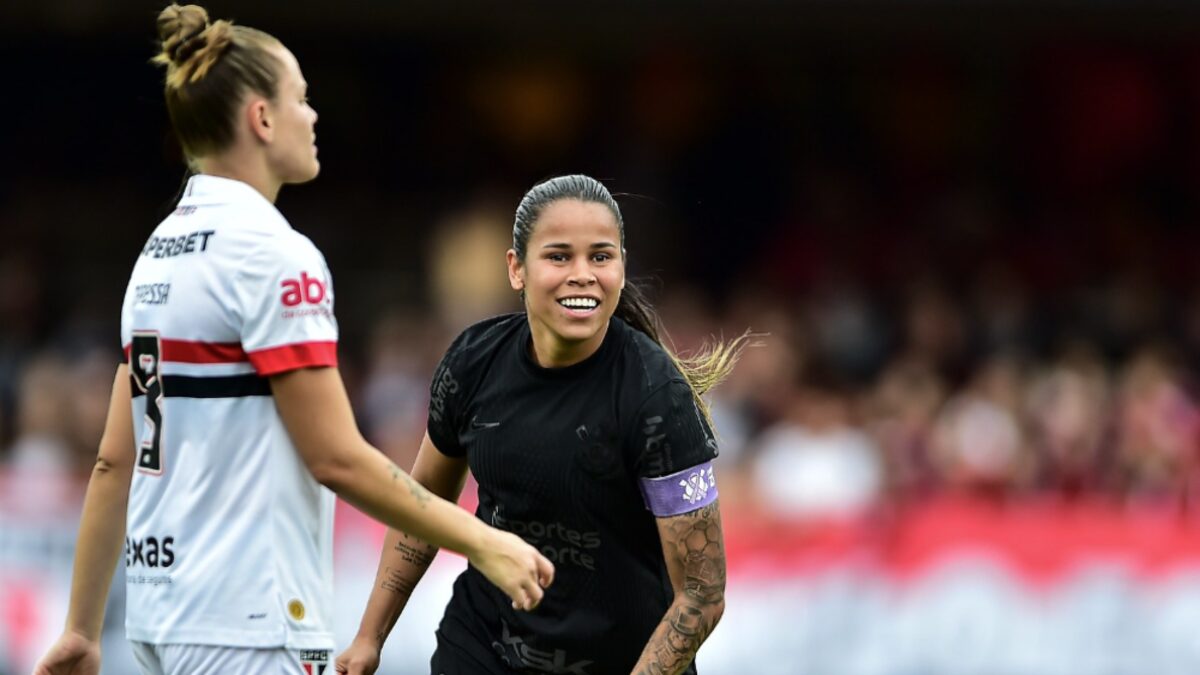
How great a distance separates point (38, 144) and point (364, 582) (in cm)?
782

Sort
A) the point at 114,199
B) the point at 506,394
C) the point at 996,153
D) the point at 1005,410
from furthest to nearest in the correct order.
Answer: the point at 996,153, the point at 114,199, the point at 1005,410, the point at 506,394

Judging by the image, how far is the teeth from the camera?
480 centimetres

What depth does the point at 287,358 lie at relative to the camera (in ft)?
13.5

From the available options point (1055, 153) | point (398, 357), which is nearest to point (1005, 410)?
point (398, 357)

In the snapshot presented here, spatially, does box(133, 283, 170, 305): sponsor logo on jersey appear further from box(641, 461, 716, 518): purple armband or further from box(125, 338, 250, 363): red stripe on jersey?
box(641, 461, 716, 518): purple armband

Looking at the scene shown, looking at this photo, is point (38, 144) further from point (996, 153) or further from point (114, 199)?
point (996, 153)

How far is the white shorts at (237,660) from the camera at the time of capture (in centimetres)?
419

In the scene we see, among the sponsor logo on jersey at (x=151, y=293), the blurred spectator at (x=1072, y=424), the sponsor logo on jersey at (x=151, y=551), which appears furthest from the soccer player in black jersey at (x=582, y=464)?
the blurred spectator at (x=1072, y=424)

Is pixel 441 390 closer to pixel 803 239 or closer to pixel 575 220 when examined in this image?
pixel 575 220

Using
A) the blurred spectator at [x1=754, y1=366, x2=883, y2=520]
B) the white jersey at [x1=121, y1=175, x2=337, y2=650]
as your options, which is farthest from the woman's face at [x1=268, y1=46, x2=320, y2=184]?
the blurred spectator at [x1=754, y1=366, x2=883, y2=520]

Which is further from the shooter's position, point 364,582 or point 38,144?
point 38,144

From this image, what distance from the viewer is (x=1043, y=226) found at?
1633 centimetres

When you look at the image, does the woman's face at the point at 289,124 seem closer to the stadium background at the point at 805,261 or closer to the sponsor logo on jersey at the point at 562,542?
the sponsor logo on jersey at the point at 562,542

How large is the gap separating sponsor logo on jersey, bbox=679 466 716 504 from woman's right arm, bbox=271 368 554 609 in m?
0.56
